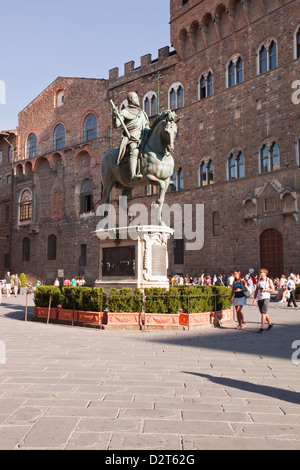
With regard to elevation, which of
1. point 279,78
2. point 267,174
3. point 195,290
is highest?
point 279,78

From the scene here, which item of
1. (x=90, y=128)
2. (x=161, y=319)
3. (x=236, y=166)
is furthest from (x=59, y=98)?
(x=161, y=319)

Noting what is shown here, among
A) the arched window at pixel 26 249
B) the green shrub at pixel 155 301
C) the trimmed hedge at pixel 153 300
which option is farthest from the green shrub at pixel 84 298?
the arched window at pixel 26 249

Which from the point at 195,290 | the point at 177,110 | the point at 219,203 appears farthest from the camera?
the point at 177,110

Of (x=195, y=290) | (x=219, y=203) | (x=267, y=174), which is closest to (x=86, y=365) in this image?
(x=195, y=290)

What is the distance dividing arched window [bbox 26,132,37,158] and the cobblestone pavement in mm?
36169

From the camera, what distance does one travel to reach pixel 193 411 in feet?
13.0

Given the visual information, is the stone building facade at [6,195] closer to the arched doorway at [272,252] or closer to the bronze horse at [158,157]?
the arched doorway at [272,252]

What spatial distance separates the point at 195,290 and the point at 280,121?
1617cm

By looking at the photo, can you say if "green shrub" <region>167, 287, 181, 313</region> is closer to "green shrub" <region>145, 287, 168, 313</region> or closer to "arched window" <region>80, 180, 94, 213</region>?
"green shrub" <region>145, 287, 168, 313</region>

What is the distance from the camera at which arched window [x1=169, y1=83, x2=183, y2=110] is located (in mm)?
30331

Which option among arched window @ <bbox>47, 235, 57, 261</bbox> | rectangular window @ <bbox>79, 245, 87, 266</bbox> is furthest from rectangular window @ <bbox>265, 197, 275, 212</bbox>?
arched window @ <bbox>47, 235, 57, 261</bbox>

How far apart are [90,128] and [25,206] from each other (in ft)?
35.6
